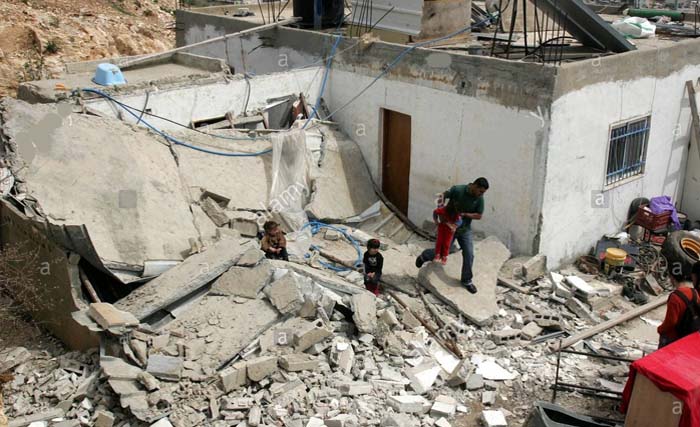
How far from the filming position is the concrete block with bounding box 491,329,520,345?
27.0 ft

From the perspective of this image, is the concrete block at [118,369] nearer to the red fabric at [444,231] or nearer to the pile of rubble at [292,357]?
the pile of rubble at [292,357]

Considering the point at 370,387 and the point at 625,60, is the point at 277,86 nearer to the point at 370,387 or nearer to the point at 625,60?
the point at 625,60

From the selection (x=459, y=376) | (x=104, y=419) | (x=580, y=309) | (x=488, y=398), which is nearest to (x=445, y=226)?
(x=459, y=376)

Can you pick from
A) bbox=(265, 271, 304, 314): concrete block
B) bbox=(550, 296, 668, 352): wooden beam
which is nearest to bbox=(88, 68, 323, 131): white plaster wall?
bbox=(265, 271, 304, 314): concrete block

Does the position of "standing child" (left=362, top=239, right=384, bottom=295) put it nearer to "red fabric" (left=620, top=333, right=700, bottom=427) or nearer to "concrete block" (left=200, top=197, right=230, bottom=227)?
"concrete block" (left=200, top=197, right=230, bottom=227)

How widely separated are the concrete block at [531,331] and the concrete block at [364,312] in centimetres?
209

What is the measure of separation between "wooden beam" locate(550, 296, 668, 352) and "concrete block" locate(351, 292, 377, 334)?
2.38 metres

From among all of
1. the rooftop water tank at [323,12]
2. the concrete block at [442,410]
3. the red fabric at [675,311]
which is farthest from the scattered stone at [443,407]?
the rooftop water tank at [323,12]

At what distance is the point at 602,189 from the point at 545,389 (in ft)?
15.1

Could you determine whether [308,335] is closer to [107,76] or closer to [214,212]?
[214,212]

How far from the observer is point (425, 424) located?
6707 mm

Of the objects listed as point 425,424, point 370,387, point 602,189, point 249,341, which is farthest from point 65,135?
point 602,189

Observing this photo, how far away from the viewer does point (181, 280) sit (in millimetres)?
8195

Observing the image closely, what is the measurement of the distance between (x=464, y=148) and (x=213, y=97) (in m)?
4.88
